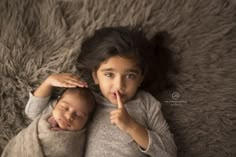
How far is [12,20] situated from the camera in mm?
1322

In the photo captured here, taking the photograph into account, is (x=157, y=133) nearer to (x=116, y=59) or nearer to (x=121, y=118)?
(x=121, y=118)

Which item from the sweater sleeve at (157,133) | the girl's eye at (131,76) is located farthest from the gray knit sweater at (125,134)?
the girl's eye at (131,76)

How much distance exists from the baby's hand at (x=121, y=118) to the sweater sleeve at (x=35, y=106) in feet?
0.74

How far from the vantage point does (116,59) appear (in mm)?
1250

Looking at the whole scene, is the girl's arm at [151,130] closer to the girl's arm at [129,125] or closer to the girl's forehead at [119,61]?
the girl's arm at [129,125]

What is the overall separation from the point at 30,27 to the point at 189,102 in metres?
0.57

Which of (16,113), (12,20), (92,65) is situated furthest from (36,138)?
(12,20)

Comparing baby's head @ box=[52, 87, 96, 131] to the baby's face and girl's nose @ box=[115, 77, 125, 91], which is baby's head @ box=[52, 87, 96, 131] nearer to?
the baby's face

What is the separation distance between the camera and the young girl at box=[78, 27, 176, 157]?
48.9 inches

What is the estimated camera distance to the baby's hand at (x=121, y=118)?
1.20m

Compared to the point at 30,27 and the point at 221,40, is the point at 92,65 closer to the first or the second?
the point at 30,27

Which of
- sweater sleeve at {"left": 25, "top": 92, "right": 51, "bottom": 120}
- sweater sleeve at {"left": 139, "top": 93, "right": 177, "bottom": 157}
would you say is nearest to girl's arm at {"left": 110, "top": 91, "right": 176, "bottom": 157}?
sweater sleeve at {"left": 139, "top": 93, "right": 177, "bottom": 157}

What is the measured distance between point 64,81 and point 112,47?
176 millimetres

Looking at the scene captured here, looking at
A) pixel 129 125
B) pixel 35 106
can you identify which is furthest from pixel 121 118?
pixel 35 106
